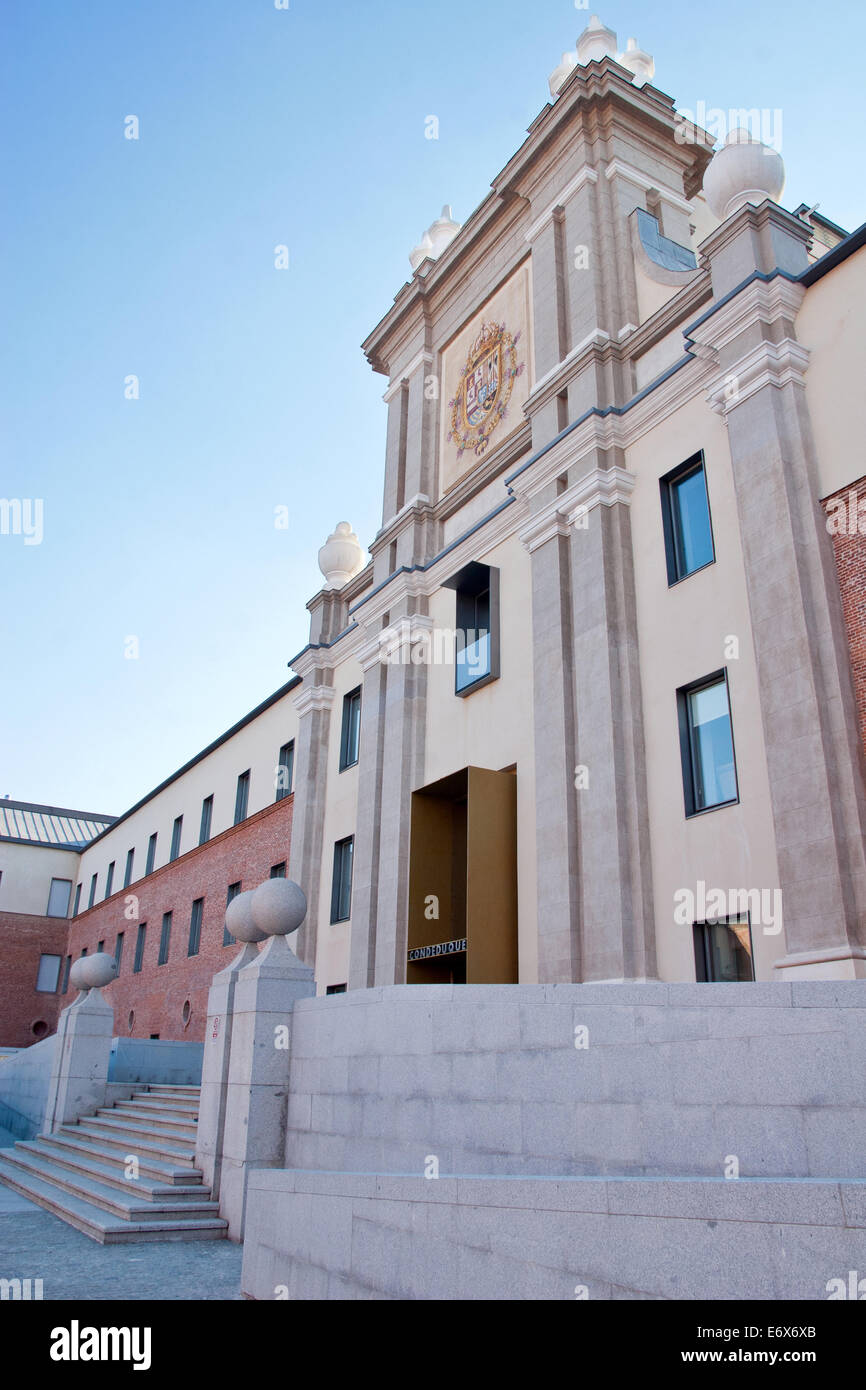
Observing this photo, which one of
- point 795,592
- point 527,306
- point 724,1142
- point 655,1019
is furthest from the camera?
point 527,306

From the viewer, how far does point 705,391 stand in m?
15.2

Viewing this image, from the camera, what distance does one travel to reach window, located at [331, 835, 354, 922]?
2327 cm

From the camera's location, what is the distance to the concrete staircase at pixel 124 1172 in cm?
1091

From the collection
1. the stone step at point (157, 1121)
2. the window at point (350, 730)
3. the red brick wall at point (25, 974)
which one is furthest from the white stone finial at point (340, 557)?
the red brick wall at point (25, 974)

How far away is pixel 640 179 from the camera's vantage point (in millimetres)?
19328

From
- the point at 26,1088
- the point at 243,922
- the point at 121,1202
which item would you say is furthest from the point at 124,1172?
the point at 26,1088

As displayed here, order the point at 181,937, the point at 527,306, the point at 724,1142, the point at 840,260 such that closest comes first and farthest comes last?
the point at 724,1142
the point at 840,260
the point at 527,306
the point at 181,937

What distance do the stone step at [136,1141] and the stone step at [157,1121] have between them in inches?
5.2

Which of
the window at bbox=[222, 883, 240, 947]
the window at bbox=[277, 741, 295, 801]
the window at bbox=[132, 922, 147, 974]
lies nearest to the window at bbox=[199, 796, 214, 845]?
the window at bbox=[222, 883, 240, 947]

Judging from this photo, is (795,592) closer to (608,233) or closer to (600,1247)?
(600,1247)

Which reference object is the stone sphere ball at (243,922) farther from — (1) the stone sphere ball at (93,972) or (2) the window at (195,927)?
(2) the window at (195,927)

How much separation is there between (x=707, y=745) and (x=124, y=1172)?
977cm

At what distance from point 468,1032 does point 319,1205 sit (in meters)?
2.11
